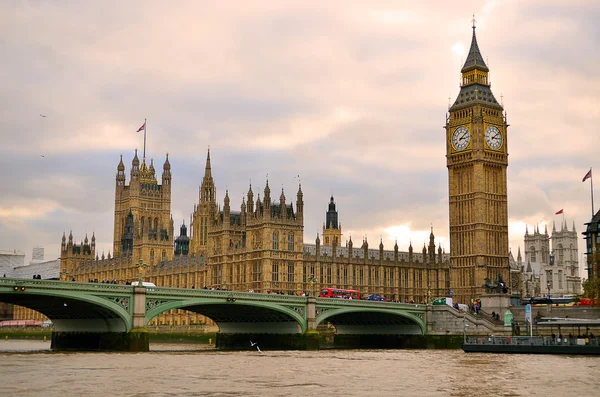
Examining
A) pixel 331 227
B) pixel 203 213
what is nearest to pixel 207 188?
pixel 203 213

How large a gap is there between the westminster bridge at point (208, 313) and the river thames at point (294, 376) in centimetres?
428

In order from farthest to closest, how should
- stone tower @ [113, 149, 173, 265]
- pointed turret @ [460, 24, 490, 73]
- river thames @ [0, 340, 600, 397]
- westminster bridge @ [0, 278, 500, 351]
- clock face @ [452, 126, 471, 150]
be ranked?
stone tower @ [113, 149, 173, 265] < pointed turret @ [460, 24, 490, 73] < clock face @ [452, 126, 471, 150] < westminster bridge @ [0, 278, 500, 351] < river thames @ [0, 340, 600, 397]

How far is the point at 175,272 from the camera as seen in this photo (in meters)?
130

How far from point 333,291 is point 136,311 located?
130ft

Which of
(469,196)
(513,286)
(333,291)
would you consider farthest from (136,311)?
(513,286)

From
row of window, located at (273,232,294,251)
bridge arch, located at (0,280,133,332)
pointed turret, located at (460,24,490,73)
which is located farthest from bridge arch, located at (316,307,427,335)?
pointed turret, located at (460,24,490,73)

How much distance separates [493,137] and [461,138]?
154 inches

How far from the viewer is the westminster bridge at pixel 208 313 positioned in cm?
6281

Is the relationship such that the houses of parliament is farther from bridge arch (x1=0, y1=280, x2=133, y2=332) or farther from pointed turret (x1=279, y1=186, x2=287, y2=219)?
bridge arch (x1=0, y1=280, x2=133, y2=332)

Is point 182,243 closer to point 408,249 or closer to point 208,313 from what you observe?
point 408,249

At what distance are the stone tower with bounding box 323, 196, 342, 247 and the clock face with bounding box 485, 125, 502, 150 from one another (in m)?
49.8

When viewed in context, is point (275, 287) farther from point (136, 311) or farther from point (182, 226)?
point (182, 226)

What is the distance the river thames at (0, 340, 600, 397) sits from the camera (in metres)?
38.5

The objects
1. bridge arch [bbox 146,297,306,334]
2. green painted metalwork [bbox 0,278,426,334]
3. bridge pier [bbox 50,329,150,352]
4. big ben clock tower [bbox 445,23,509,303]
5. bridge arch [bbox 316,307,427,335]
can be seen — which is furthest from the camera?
big ben clock tower [bbox 445,23,509,303]
